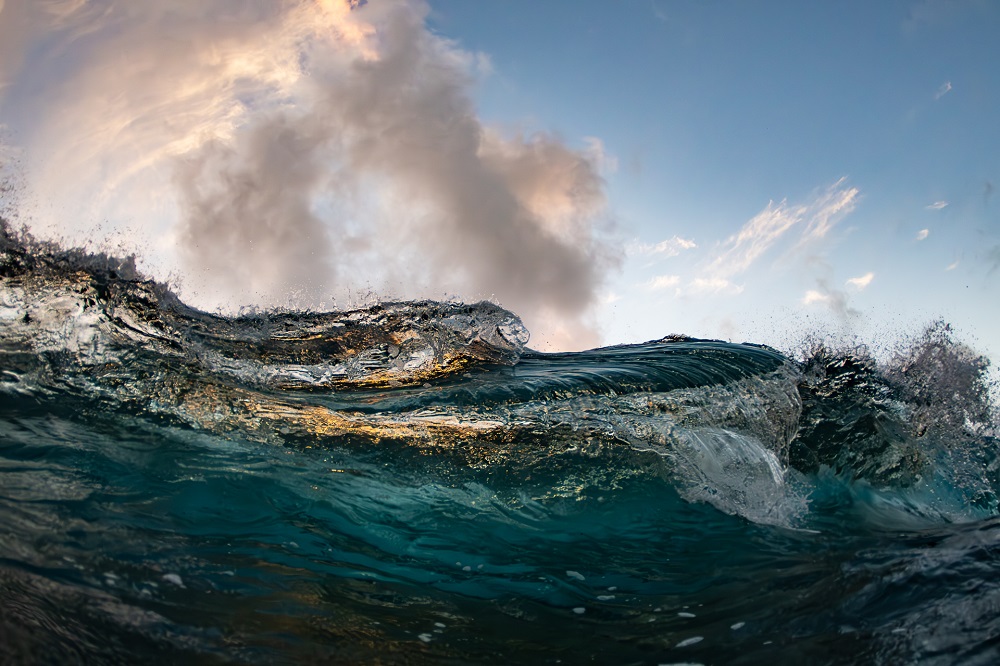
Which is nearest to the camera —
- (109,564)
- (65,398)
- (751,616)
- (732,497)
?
(751,616)

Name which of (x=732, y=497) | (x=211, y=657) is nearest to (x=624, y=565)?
(x=732, y=497)

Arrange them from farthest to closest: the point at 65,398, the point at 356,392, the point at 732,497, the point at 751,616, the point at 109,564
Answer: the point at 356,392 → the point at 65,398 → the point at 732,497 → the point at 109,564 → the point at 751,616

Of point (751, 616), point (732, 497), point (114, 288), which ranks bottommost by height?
point (751, 616)

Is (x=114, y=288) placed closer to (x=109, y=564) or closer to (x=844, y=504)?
(x=109, y=564)

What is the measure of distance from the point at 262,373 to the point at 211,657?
4.15 meters

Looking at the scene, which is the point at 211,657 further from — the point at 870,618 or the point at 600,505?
the point at 600,505

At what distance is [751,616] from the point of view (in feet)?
10.7

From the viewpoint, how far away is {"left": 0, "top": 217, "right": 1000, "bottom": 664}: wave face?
3006 mm

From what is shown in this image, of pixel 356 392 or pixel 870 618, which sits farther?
pixel 356 392

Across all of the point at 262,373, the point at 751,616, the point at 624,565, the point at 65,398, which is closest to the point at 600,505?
the point at 624,565

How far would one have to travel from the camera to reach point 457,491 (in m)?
5.71

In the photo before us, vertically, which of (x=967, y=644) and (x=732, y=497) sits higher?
(x=732, y=497)

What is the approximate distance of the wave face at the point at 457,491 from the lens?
3006 millimetres

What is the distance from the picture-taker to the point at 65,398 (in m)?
6.09
